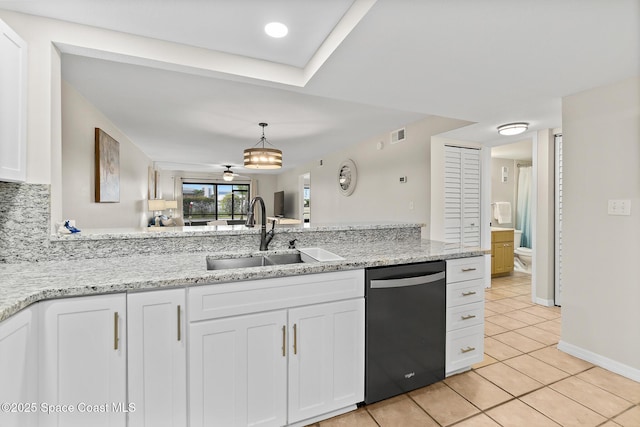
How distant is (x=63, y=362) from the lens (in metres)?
1.13

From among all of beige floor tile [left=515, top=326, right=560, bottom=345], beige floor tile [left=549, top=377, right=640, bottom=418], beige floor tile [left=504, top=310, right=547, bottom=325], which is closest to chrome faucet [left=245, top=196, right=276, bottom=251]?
beige floor tile [left=549, top=377, right=640, bottom=418]

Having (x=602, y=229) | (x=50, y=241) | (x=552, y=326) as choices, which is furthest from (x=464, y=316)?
(x=50, y=241)

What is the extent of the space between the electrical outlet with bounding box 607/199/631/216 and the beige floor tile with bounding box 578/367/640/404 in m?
1.13

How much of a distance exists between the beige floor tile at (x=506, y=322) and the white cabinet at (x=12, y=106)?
3.86 meters

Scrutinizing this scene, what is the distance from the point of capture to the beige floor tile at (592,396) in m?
1.70

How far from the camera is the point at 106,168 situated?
11.0ft

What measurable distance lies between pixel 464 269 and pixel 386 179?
8.61 ft

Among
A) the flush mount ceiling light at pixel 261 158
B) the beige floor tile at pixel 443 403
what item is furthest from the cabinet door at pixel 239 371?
the flush mount ceiling light at pixel 261 158

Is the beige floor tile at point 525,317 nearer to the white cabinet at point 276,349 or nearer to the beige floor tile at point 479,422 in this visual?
the beige floor tile at point 479,422

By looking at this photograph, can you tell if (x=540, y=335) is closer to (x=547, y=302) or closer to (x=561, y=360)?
(x=561, y=360)

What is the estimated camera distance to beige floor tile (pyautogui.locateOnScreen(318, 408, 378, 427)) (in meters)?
1.56

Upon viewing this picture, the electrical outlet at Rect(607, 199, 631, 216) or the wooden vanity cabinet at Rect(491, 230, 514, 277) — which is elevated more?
the electrical outlet at Rect(607, 199, 631, 216)

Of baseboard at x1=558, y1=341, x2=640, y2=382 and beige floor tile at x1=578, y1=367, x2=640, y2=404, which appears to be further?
baseboard at x1=558, y1=341, x2=640, y2=382

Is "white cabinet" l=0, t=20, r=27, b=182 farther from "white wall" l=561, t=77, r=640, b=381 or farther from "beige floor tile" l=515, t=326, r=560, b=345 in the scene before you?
"beige floor tile" l=515, t=326, r=560, b=345
